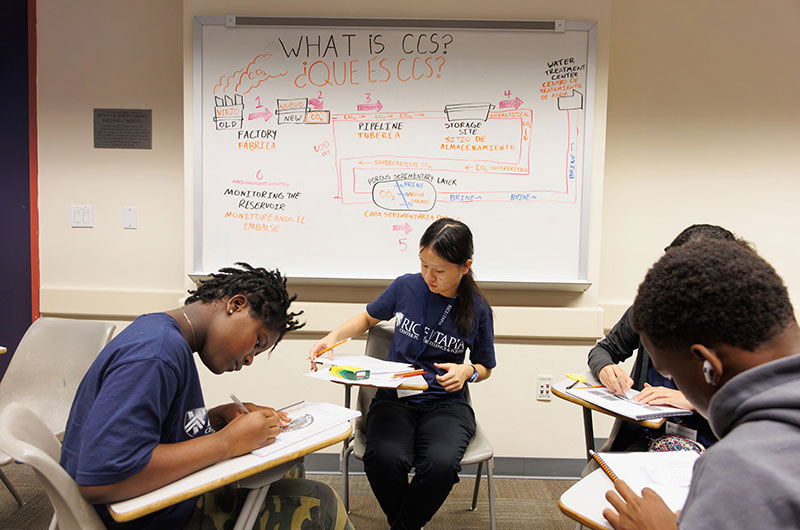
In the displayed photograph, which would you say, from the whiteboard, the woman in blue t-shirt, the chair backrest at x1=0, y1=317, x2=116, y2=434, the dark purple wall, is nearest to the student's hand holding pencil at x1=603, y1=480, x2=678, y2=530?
the woman in blue t-shirt

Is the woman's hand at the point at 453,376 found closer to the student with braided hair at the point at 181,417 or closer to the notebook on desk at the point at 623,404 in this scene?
the notebook on desk at the point at 623,404

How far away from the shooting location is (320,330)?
8.84ft

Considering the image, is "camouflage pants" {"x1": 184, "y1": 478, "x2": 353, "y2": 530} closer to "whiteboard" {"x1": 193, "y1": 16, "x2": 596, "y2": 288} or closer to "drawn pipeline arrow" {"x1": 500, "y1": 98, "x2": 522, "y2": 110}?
"whiteboard" {"x1": 193, "y1": 16, "x2": 596, "y2": 288}

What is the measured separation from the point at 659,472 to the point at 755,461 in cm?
50

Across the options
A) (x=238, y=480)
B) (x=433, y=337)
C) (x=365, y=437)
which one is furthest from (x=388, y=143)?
(x=238, y=480)

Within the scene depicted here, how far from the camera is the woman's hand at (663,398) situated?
153cm

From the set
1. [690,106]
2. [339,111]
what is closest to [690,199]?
[690,106]

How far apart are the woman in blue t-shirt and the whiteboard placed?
683 mm

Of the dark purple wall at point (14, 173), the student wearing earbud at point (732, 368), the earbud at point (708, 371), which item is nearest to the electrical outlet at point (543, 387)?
the student wearing earbud at point (732, 368)

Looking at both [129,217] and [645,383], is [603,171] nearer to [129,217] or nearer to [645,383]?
[645,383]

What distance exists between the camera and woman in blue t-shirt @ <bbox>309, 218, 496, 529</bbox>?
175 centimetres

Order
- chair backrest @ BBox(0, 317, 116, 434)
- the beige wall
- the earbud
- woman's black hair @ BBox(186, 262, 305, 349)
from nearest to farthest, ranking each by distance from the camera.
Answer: the earbud → woman's black hair @ BBox(186, 262, 305, 349) → chair backrest @ BBox(0, 317, 116, 434) → the beige wall

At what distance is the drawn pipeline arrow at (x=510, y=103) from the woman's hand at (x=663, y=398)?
1603 millimetres

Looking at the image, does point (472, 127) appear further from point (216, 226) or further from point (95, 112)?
point (95, 112)
